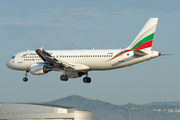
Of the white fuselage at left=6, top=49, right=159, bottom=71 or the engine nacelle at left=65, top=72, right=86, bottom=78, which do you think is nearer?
the white fuselage at left=6, top=49, right=159, bottom=71

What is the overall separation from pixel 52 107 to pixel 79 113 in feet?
16.5

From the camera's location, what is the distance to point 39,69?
203ft

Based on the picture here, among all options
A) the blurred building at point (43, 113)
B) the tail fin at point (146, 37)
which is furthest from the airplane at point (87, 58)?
the blurred building at point (43, 113)

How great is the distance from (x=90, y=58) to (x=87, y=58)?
2.13 ft

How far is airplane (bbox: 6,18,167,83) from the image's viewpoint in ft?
185

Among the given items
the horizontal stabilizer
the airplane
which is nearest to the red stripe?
the airplane

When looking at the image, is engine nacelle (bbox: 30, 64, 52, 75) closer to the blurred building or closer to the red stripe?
the blurred building

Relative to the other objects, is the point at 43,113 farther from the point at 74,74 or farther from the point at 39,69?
the point at 74,74

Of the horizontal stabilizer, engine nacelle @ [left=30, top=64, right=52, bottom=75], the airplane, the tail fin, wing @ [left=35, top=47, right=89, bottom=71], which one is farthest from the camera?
engine nacelle @ [left=30, top=64, right=52, bottom=75]

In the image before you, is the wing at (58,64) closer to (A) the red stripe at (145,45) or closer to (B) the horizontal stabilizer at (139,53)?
(B) the horizontal stabilizer at (139,53)

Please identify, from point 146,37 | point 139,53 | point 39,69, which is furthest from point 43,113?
point 146,37

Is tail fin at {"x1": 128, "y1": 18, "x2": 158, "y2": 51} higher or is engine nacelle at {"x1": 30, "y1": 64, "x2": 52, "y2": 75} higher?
tail fin at {"x1": 128, "y1": 18, "x2": 158, "y2": 51}

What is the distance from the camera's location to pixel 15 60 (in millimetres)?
67125

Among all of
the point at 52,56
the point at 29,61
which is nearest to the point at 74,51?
the point at 52,56
